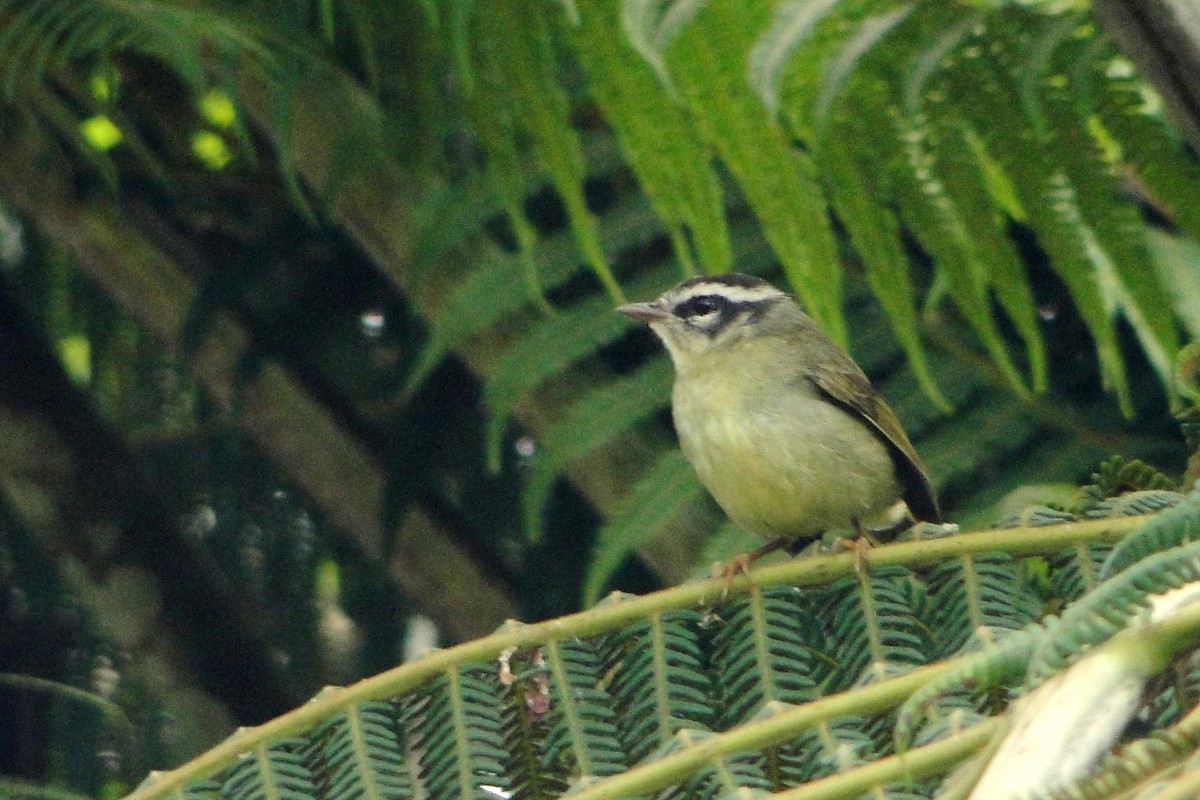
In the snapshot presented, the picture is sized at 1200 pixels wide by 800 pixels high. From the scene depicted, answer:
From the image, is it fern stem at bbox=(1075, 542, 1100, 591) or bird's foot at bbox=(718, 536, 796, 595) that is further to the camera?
bird's foot at bbox=(718, 536, 796, 595)

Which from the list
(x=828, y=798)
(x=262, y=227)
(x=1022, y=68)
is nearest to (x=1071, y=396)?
(x=1022, y=68)

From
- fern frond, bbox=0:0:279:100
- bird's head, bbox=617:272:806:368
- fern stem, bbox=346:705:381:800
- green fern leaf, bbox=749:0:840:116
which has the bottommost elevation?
fern stem, bbox=346:705:381:800

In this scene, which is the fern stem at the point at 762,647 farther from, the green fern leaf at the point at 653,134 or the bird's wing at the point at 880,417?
the bird's wing at the point at 880,417

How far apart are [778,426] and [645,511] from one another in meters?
0.37

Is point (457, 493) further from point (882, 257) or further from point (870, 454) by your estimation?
point (882, 257)

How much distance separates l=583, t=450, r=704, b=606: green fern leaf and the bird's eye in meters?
0.34

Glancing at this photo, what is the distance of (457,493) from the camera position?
455cm

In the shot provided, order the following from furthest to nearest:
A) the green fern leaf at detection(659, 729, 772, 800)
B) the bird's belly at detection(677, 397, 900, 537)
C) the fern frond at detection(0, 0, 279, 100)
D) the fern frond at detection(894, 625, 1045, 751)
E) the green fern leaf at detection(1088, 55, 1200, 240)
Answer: the bird's belly at detection(677, 397, 900, 537) → the fern frond at detection(0, 0, 279, 100) → the green fern leaf at detection(1088, 55, 1200, 240) → the green fern leaf at detection(659, 729, 772, 800) → the fern frond at detection(894, 625, 1045, 751)

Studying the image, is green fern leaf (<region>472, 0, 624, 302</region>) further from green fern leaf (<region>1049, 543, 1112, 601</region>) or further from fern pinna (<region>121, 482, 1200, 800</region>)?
green fern leaf (<region>1049, 543, 1112, 601</region>)

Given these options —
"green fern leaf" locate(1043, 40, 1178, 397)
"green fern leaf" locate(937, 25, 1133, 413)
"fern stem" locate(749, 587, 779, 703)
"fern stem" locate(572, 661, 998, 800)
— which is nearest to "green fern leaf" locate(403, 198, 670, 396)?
"green fern leaf" locate(937, 25, 1133, 413)

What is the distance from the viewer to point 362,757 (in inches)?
97.3

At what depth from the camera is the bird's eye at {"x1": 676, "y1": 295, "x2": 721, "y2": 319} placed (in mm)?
4145

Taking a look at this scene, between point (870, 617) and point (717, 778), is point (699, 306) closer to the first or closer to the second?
point (870, 617)

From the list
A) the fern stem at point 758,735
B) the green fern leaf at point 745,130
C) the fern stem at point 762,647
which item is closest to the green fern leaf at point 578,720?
the fern stem at point 762,647
